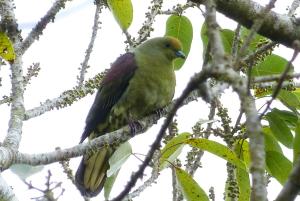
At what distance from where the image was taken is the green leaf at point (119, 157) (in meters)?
2.43

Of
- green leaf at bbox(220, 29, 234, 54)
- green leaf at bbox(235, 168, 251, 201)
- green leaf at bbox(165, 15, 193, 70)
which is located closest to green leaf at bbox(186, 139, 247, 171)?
green leaf at bbox(235, 168, 251, 201)

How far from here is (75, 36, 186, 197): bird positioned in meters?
3.80

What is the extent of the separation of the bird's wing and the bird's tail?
193 millimetres

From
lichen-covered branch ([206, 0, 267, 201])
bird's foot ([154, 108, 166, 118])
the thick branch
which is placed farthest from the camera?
bird's foot ([154, 108, 166, 118])

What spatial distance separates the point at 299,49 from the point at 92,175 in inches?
105

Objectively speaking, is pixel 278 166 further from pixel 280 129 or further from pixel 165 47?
pixel 165 47

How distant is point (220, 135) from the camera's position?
8.24 feet

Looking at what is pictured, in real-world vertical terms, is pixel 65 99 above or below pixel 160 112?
below

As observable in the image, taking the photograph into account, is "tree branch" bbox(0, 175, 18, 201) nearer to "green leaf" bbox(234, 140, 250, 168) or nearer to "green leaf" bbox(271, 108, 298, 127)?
"green leaf" bbox(234, 140, 250, 168)

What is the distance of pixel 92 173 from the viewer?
3.84 m

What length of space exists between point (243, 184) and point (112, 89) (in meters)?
1.62

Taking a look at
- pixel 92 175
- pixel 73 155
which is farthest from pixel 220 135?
pixel 92 175

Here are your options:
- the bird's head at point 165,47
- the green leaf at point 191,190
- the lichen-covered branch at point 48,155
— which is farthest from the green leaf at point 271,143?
the bird's head at point 165,47

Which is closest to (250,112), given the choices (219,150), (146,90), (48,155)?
(219,150)
